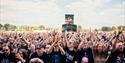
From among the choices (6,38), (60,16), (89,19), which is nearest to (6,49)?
(6,38)

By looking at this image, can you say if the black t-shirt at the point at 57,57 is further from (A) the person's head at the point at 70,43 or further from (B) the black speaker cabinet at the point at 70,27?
(B) the black speaker cabinet at the point at 70,27

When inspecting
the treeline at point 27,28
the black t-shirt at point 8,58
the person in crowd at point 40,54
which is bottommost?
the black t-shirt at point 8,58

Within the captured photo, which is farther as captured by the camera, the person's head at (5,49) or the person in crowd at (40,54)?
the person's head at (5,49)

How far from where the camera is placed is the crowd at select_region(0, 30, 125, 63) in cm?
488

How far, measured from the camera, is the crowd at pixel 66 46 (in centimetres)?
488

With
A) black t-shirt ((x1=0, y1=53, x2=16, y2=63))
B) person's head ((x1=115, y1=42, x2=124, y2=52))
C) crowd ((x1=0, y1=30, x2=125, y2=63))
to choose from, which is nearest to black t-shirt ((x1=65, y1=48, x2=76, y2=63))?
crowd ((x1=0, y1=30, x2=125, y2=63))

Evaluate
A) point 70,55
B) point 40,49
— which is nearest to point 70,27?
point 70,55

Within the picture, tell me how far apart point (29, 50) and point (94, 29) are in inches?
39.2

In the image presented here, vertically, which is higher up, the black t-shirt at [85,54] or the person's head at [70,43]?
the person's head at [70,43]

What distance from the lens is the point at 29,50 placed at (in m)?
4.96

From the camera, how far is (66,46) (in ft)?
16.1

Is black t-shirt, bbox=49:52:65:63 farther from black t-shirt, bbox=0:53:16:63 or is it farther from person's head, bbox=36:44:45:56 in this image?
black t-shirt, bbox=0:53:16:63

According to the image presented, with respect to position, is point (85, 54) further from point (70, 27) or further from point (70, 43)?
point (70, 27)

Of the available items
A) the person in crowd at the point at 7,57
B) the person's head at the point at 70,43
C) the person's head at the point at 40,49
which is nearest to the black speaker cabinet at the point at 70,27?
the person's head at the point at 70,43
